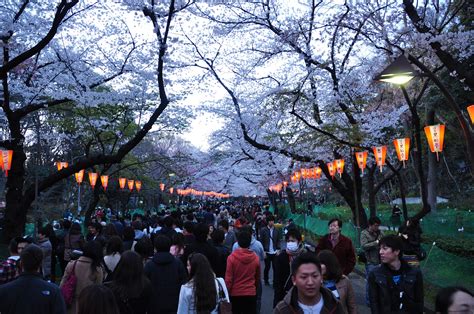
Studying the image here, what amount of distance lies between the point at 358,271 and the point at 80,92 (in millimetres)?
9851

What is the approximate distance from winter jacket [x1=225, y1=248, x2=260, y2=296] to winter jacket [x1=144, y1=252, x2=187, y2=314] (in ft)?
2.76

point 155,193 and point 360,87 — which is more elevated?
point 360,87

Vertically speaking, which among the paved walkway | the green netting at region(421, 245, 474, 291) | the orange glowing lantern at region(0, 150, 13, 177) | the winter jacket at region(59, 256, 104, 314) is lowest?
the paved walkway

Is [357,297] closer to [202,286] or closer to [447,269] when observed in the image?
[447,269]

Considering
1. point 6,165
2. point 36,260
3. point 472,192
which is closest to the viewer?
point 36,260

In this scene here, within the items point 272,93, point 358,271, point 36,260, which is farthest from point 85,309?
point 272,93

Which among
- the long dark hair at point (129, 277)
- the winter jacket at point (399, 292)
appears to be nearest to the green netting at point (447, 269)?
the winter jacket at point (399, 292)

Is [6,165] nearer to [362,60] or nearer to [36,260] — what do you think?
[36,260]

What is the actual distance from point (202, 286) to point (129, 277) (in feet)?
2.41

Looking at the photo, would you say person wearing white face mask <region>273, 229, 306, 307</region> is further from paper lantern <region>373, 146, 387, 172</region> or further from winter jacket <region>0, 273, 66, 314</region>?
paper lantern <region>373, 146, 387, 172</region>

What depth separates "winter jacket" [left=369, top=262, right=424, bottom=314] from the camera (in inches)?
173

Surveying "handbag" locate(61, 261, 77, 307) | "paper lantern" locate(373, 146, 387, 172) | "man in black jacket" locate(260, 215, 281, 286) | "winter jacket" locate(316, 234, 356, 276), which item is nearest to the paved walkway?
"man in black jacket" locate(260, 215, 281, 286)

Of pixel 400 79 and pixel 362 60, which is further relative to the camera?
pixel 362 60

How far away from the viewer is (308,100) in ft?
51.6
